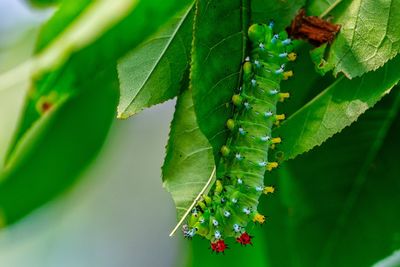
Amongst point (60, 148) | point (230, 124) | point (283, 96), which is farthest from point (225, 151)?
point (60, 148)

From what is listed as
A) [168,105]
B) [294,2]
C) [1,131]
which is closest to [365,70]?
[294,2]

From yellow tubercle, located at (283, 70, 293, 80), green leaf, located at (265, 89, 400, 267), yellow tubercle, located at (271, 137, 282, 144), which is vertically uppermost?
yellow tubercle, located at (283, 70, 293, 80)

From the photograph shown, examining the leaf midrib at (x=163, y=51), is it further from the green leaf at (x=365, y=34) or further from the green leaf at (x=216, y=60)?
the green leaf at (x=365, y=34)

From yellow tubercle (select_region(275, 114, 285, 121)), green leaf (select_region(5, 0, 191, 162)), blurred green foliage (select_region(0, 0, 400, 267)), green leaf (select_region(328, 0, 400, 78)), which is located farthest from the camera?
yellow tubercle (select_region(275, 114, 285, 121))

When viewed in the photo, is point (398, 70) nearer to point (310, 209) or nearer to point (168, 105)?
point (310, 209)

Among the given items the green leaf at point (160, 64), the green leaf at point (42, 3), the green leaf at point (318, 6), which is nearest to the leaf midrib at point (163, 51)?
the green leaf at point (160, 64)

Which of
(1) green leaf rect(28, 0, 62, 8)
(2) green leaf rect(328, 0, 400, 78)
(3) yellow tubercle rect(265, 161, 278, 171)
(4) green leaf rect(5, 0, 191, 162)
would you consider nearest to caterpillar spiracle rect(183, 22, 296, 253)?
(3) yellow tubercle rect(265, 161, 278, 171)

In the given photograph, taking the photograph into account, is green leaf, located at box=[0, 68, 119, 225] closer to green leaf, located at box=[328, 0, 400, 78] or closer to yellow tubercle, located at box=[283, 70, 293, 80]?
yellow tubercle, located at box=[283, 70, 293, 80]
